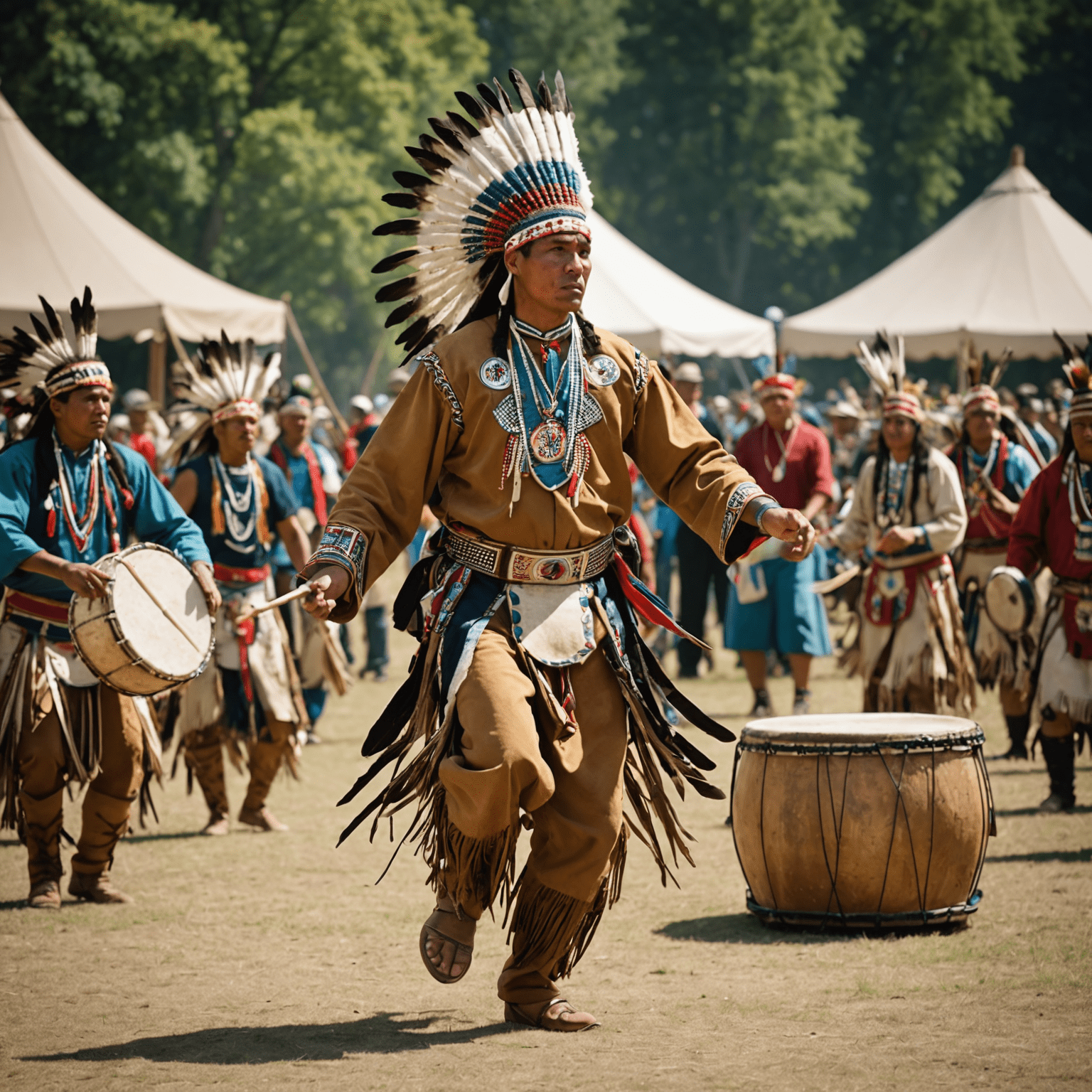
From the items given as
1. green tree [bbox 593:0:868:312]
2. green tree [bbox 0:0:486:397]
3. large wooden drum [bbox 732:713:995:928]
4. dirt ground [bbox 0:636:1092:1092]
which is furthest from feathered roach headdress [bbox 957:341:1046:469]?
green tree [bbox 593:0:868:312]

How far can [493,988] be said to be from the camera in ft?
16.0

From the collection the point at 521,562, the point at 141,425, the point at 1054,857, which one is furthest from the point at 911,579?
the point at 141,425

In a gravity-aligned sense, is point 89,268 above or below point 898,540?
above

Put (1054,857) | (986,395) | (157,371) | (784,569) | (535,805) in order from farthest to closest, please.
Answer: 1. (157,371)
2. (784,569)
3. (986,395)
4. (1054,857)
5. (535,805)

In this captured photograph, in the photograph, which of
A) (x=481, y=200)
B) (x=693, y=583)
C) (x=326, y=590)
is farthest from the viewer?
(x=693, y=583)

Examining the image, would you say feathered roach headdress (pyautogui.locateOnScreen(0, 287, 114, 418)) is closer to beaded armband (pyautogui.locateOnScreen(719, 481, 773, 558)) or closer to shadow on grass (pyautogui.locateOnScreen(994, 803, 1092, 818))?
beaded armband (pyautogui.locateOnScreen(719, 481, 773, 558))

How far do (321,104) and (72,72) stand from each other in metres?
9.26

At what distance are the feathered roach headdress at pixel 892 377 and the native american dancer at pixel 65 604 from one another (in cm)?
383

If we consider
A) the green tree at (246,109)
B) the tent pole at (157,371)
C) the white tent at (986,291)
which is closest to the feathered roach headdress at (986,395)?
the white tent at (986,291)

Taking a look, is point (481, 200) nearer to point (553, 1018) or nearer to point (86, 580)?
point (86, 580)

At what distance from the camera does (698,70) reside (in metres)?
51.4

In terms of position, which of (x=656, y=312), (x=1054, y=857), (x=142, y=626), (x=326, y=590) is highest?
(x=656, y=312)

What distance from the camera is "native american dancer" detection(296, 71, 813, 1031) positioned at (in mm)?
4258

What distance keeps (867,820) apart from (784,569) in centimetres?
442
